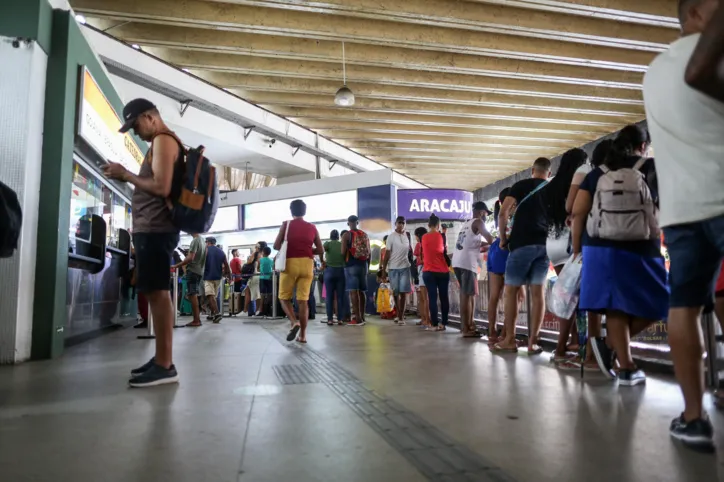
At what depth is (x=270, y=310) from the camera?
37.4 ft

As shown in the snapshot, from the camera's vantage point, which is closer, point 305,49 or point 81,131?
point 81,131

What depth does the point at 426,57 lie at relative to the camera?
8.71 metres

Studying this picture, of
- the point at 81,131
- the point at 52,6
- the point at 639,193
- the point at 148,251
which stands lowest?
the point at 148,251

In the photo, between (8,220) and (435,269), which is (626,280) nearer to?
(8,220)

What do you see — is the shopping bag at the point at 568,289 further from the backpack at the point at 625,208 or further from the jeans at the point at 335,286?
the jeans at the point at 335,286

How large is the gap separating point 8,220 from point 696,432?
10.00 ft

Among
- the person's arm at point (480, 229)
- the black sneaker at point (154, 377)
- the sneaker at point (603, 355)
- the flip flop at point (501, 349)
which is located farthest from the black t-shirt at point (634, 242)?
the person's arm at point (480, 229)

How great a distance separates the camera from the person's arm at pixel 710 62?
5.48 feet

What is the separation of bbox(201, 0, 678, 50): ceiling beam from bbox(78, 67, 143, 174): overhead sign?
7.49 feet

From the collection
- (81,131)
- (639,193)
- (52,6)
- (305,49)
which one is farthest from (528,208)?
(305,49)

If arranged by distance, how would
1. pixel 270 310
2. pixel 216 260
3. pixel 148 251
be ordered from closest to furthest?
1. pixel 148 251
2. pixel 216 260
3. pixel 270 310

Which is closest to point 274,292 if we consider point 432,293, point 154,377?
point 432,293

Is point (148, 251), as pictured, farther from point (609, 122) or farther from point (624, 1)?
point (609, 122)

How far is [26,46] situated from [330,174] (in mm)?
11179
